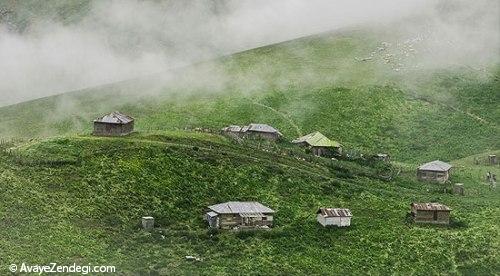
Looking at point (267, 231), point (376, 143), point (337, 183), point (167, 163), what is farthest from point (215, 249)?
point (376, 143)

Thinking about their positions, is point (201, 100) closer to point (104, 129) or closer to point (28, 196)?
point (104, 129)

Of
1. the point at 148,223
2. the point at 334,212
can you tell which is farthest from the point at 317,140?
the point at 148,223

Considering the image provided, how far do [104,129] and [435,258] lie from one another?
62.1 metres

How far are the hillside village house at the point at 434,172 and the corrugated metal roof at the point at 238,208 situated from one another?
4182 centimetres

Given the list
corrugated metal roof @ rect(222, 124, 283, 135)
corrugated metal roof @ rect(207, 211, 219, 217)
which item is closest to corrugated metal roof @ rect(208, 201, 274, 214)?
corrugated metal roof @ rect(207, 211, 219, 217)

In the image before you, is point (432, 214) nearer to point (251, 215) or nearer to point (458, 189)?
point (458, 189)

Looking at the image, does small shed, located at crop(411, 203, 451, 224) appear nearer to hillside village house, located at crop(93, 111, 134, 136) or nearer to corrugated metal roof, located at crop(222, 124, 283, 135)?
corrugated metal roof, located at crop(222, 124, 283, 135)

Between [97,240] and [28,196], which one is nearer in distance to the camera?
[97,240]

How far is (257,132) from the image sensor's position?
14500 centimetres

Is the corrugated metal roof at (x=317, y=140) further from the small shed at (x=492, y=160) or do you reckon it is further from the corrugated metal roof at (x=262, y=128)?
the small shed at (x=492, y=160)

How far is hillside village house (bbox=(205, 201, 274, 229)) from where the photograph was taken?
301ft

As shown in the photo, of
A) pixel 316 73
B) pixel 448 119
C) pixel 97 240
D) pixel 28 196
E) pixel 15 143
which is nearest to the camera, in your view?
pixel 97 240

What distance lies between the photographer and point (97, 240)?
8188 cm

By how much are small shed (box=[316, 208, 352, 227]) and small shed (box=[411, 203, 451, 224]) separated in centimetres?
1065
